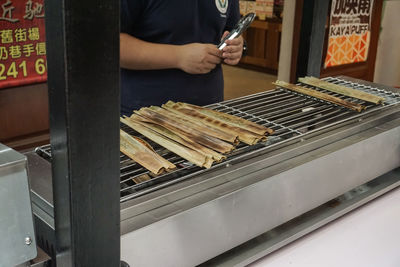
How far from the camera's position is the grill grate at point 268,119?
875 mm

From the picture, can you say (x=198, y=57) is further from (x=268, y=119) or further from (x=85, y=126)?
(x=85, y=126)

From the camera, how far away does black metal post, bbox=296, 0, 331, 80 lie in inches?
61.1

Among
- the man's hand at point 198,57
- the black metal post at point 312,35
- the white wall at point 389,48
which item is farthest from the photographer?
the white wall at point 389,48

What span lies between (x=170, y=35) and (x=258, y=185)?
0.76 metres

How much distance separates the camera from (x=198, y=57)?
4.74ft

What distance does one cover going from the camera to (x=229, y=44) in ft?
4.82

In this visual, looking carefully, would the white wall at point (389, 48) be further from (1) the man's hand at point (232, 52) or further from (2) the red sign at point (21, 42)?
(1) the man's hand at point (232, 52)

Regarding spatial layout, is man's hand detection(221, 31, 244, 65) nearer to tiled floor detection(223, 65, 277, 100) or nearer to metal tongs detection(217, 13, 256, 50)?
metal tongs detection(217, 13, 256, 50)

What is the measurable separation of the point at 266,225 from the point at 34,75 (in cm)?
184

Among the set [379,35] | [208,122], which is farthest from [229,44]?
[379,35]

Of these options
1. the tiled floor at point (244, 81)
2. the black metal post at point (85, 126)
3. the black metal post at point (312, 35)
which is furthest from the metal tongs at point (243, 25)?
the tiled floor at point (244, 81)

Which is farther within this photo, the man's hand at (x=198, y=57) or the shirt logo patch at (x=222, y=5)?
the shirt logo patch at (x=222, y=5)

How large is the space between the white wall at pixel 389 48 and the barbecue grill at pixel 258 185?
3.39m

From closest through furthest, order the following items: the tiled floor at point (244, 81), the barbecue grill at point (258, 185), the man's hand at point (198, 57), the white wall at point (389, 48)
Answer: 1. the barbecue grill at point (258, 185)
2. the man's hand at point (198, 57)
3. the white wall at point (389, 48)
4. the tiled floor at point (244, 81)
